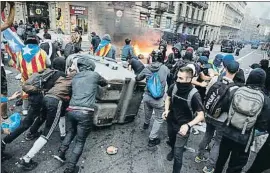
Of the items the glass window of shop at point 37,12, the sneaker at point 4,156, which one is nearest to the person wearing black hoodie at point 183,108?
the sneaker at point 4,156

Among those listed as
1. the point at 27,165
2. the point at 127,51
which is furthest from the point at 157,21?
the point at 27,165

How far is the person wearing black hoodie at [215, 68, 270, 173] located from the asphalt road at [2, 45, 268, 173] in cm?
81

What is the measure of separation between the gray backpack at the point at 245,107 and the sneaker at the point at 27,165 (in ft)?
9.22

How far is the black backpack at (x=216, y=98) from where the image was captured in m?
3.04

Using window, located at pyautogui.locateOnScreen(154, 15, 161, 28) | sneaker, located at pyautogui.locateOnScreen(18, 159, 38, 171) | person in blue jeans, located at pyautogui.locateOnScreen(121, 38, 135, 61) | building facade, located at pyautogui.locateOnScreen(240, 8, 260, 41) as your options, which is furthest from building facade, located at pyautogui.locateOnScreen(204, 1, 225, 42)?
building facade, located at pyautogui.locateOnScreen(240, 8, 260, 41)

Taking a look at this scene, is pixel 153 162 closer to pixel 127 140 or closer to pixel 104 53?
pixel 127 140

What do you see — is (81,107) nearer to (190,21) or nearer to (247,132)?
(247,132)

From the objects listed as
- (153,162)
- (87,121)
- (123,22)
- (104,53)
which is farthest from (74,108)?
(123,22)

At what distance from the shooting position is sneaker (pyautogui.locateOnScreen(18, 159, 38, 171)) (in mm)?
3098

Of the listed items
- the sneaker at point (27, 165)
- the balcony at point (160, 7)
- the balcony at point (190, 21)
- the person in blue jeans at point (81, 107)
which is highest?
the balcony at point (160, 7)

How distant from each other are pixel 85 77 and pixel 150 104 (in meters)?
1.54

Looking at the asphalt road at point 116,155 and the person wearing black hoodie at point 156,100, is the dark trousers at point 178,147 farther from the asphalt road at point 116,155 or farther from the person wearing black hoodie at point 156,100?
the person wearing black hoodie at point 156,100

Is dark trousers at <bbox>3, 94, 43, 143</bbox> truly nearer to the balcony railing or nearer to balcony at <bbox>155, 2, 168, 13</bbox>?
balcony at <bbox>155, 2, 168, 13</bbox>

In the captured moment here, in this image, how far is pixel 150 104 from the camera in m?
4.19
